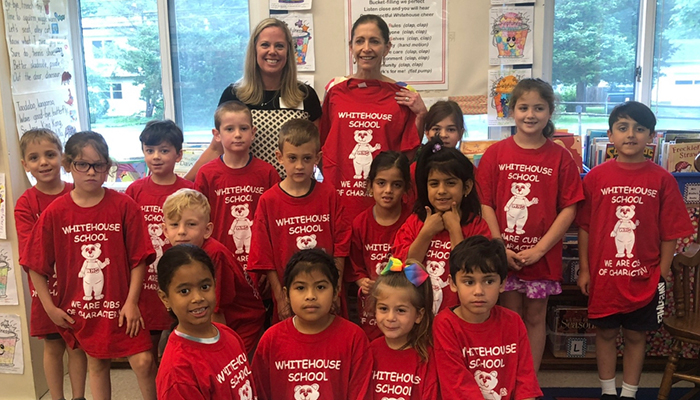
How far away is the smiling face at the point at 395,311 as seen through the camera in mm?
1843

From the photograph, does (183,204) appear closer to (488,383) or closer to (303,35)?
(488,383)

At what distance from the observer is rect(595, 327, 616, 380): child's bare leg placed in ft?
8.21

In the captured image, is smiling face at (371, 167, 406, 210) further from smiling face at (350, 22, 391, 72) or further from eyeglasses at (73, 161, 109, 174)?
eyeglasses at (73, 161, 109, 174)

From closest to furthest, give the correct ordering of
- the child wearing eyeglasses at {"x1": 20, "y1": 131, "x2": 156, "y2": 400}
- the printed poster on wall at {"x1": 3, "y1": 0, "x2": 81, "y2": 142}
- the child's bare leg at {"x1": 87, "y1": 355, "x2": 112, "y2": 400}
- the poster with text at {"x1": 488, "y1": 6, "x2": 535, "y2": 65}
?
the child wearing eyeglasses at {"x1": 20, "y1": 131, "x2": 156, "y2": 400}, the child's bare leg at {"x1": 87, "y1": 355, "x2": 112, "y2": 400}, the printed poster on wall at {"x1": 3, "y1": 0, "x2": 81, "y2": 142}, the poster with text at {"x1": 488, "y1": 6, "x2": 535, "y2": 65}

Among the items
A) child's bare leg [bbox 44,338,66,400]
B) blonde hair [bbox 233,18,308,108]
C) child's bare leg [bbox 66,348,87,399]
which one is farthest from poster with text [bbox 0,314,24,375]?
blonde hair [bbox 233,18,308,108]

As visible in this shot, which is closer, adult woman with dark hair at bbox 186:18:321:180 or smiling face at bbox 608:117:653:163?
smiling face at bbox 608:117:653:163

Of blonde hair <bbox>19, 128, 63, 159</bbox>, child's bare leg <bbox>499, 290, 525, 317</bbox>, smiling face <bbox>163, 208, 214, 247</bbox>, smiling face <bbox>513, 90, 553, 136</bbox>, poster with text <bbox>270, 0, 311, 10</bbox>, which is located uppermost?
poster with text <bbox>270, 0, 311, 10</bbox>

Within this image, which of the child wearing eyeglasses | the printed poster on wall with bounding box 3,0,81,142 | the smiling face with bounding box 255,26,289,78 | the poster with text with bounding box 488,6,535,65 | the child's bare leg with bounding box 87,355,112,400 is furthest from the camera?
the poster with text with bounding box 488,6,535,65

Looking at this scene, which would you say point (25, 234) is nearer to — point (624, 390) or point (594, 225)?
point (594, 225)

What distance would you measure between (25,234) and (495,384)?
1896 millimetres

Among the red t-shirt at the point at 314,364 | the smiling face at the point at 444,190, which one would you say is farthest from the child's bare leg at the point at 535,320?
the red t-shirt at the point at 314,364

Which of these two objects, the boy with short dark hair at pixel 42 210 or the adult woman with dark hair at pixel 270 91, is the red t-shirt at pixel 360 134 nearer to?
the adult woman with dark hair at pixel 270 91

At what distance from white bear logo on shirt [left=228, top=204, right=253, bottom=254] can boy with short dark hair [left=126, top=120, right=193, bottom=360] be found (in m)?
0.24

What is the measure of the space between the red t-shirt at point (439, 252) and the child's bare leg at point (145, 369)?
102 centimetres
